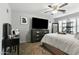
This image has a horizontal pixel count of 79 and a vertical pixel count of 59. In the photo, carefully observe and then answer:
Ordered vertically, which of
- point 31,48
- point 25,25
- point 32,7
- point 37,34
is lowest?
point 31,48

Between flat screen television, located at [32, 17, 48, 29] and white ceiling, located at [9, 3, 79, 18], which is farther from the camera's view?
flat screen television, located at [32, 17, 48, 29]

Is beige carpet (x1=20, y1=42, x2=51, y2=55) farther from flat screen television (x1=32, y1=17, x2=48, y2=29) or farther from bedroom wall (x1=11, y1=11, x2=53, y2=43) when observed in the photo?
flat screen television (x1=32, y1=17, x2=48, y2=29)

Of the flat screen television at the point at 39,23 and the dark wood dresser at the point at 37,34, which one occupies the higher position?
the flat screen television at the point at 39,23

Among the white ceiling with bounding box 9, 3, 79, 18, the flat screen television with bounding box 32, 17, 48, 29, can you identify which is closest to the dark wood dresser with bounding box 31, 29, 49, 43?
the flat screen television with bounding box 32, 17, 48, 29

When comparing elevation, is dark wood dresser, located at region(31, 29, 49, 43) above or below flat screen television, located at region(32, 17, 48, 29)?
below

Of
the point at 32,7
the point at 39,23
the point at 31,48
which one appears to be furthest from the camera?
the point at 31,48

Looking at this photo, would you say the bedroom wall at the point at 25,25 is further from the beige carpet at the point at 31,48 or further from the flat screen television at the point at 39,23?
the beige carpet at the point at 31,48

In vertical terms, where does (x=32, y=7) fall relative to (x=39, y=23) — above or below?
above

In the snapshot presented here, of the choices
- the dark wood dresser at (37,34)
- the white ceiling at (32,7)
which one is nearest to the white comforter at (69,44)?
the dark wood dresser at (37,34)

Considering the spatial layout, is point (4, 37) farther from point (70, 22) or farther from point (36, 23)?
point (70, 22)

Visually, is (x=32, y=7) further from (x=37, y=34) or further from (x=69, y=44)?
(x=69, y=44)

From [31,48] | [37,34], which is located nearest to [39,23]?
[37,34]

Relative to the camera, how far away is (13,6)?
173cm

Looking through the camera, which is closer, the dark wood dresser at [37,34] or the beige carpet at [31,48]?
the dark wood dresser at [37,34]
